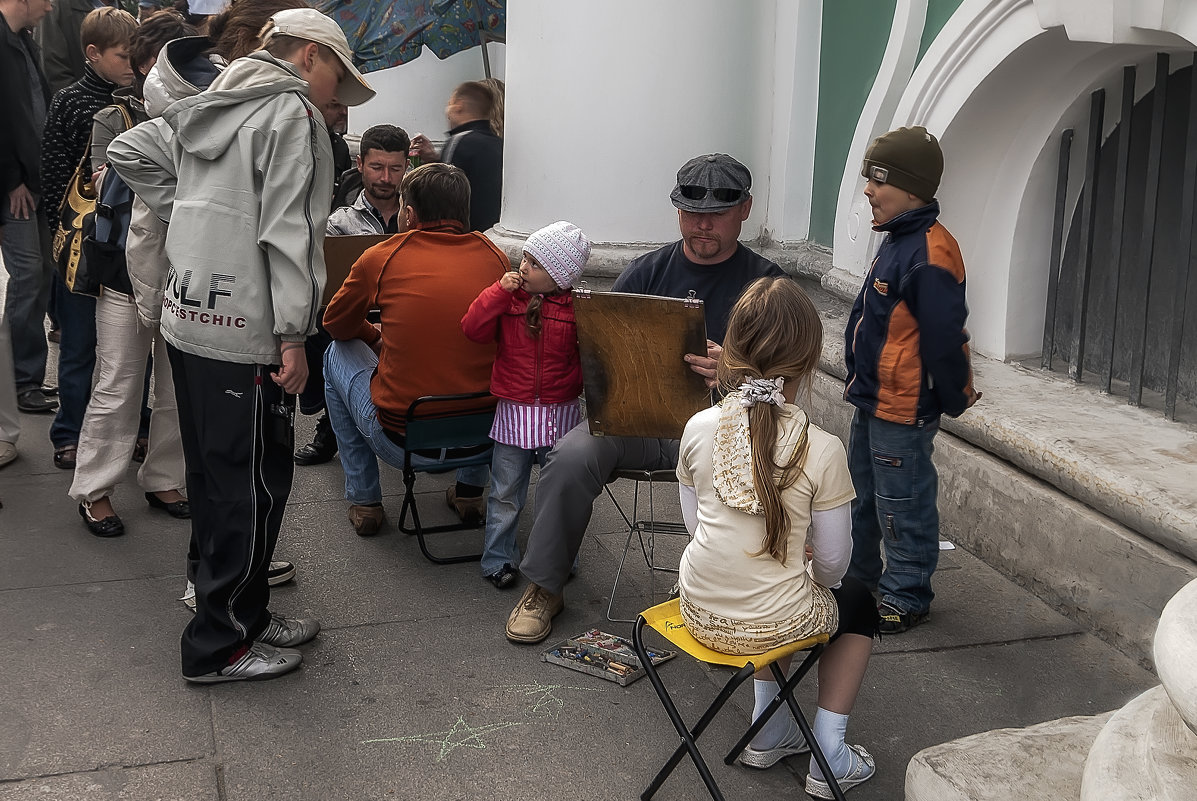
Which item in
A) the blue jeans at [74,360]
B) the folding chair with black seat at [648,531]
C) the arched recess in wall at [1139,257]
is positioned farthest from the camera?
the blue jeans at [74,360]

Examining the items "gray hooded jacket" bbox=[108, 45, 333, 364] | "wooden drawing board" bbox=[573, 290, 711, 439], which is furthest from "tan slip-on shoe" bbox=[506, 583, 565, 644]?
"gray hooded jacket" bbox=[108, 45, 333, 364]

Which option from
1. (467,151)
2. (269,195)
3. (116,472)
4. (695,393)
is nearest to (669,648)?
(695,393)

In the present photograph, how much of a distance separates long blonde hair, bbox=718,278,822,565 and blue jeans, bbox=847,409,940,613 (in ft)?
3.45

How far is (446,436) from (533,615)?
2.55ft

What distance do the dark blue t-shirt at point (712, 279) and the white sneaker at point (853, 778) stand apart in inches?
59.6

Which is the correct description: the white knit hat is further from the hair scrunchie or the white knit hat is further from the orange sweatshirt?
the hair scrunchie

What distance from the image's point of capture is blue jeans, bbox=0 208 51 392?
5738 millimetres

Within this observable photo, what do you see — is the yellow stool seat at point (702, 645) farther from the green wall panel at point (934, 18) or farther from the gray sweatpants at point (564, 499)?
the green wall panel at point (934, 18)

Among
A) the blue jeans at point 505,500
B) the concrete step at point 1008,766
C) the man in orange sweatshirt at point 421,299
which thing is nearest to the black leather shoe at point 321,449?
the man in orange sweatshirt at point 421,299

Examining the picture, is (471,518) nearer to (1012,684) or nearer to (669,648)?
(669,648)

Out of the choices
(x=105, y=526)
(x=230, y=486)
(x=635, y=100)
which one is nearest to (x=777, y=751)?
(x=230, y=486)

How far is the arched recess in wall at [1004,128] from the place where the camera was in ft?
14.4

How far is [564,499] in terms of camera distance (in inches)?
153

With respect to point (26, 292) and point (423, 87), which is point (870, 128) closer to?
point (26, 292)
